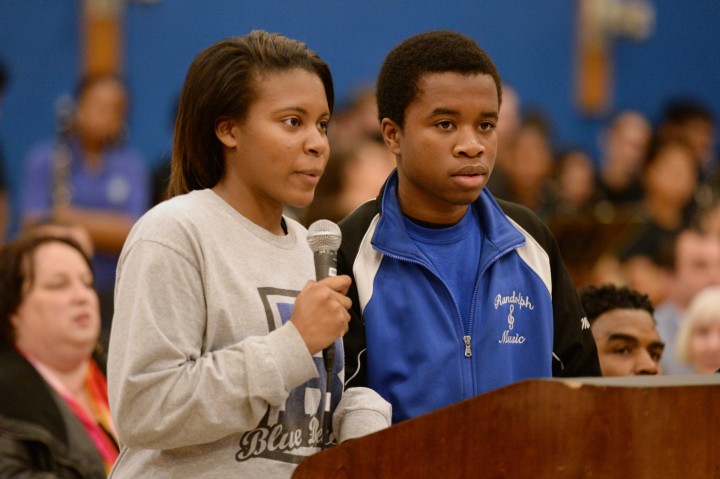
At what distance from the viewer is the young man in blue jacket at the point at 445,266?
7.48 ft

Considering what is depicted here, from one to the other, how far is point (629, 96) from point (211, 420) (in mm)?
8215

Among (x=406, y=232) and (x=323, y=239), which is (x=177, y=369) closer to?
(x=323, y=239)

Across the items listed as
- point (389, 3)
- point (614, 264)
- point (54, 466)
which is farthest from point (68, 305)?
point (389, 3)

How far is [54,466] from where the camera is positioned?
3.27 metres

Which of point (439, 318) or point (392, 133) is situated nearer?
point (439, 318)

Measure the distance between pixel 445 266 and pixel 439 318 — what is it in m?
0.13

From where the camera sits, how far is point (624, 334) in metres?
3.21

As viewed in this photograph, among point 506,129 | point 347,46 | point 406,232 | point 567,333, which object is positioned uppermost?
point 347,46

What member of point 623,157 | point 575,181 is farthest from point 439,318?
point 623,157

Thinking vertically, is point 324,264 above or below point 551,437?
above

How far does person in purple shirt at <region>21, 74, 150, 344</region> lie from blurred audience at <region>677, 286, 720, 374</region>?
271 cm

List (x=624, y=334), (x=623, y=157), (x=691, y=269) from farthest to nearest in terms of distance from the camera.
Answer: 1. (x=623, y=157)
2. (x=691, y=269)
3. (x=624, y=334)

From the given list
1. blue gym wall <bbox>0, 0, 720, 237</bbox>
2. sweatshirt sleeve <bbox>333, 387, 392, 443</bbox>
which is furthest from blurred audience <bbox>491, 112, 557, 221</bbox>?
sweatshirt sleeve <bbox>333, 387, 392, 443</bbox>

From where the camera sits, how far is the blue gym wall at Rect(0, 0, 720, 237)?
638cm
